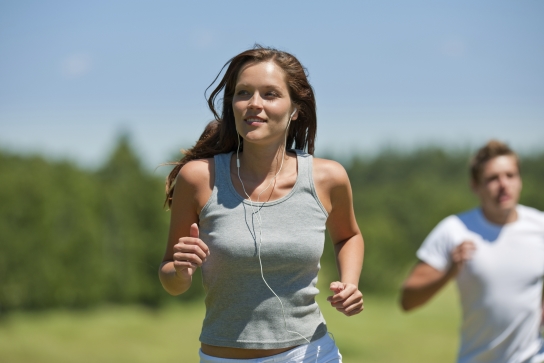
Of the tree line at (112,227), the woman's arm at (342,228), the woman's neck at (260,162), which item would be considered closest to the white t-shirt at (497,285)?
the woman's arm at (342,228)

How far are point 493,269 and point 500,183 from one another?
0.51 metres

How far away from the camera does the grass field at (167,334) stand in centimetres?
1586

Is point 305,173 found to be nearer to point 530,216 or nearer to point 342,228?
point 342,228

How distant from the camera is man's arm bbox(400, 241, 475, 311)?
389 cm

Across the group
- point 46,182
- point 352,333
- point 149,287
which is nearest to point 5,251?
point 46,182

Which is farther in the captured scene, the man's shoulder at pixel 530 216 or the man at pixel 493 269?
the man's shoulder at pixel 530 216

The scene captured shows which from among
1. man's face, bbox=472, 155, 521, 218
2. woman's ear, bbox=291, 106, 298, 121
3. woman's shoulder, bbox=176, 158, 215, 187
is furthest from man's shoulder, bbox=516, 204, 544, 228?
woman's shoulder, bbox=176, 158, 215, 187

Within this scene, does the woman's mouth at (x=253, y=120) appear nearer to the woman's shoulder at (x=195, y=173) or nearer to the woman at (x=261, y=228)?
the woman at (x=261, y=228)

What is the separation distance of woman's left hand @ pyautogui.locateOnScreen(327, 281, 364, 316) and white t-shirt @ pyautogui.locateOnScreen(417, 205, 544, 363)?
157cm

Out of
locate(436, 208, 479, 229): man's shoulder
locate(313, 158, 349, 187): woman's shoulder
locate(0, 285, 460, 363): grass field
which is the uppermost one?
locate(313, 158, 349, 187): woman's shoulder

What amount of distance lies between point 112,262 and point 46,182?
243 cm

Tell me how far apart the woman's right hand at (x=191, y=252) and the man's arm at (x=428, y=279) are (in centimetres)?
195

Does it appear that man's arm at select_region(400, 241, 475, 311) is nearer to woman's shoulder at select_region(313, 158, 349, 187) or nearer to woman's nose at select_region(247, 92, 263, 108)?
woman's shoulder at select_region(313, 158, 349, 187)

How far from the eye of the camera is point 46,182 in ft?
52.4
